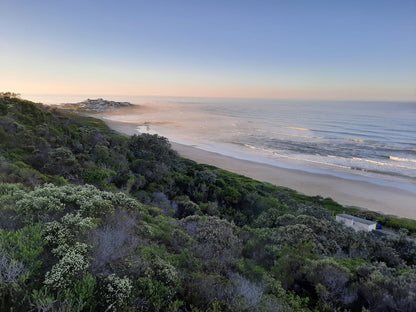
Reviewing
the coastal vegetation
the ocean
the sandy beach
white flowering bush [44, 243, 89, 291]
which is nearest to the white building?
the coastal vegetation

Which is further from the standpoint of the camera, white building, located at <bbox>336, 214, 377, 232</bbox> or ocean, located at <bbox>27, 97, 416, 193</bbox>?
ocean, located at <bbox>27, 97, 416, 193</bbox>

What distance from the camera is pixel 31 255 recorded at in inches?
146

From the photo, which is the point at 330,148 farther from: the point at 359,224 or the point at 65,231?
the point at 65,231

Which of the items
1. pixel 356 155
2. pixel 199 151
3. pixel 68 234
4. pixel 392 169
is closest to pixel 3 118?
pixel 68 234

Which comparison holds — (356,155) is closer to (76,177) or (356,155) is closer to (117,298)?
(76,177)

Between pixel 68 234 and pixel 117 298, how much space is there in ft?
5.45

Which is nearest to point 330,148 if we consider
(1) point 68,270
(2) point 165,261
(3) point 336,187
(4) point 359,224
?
(3) point 336,187

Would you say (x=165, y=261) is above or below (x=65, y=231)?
below

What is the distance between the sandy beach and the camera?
1991 centimetres

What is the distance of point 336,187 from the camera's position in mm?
23594

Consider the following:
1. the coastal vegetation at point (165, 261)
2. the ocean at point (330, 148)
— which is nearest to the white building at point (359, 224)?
the coastal vegetation at point (165, 261)

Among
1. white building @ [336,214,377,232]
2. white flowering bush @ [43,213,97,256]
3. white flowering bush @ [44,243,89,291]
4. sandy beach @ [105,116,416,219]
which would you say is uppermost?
white flowering bush @ [43,213,97,256]

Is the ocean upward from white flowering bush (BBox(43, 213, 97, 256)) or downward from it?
downward

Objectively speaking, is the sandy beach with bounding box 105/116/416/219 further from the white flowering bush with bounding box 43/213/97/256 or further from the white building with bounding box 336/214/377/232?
the white flowering bush with bounding box 43/213/97/256
